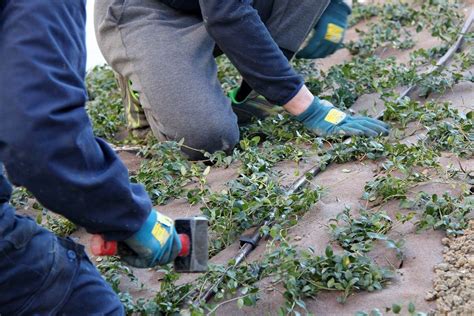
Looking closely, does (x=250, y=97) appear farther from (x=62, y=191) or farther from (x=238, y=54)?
(x=62, y=191)

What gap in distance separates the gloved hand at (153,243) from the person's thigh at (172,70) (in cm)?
136

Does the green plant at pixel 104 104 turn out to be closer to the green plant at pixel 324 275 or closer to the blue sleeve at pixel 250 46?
the blue sleeve at pixel 250 46

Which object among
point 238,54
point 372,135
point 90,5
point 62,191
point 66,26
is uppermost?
point 66,26

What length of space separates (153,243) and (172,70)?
1.56 m

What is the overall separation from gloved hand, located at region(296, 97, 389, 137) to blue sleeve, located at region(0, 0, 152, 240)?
1.57 metres

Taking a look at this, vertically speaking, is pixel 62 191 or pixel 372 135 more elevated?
pixel 62 191

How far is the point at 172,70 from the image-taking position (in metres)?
3.46

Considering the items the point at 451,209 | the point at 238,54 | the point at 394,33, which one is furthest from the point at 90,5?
the point at 451,209

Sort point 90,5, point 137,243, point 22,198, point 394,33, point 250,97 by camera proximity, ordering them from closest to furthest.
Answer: point 137,243 → point 22,198 → point 250,97 → point 394,33 → point 90,5

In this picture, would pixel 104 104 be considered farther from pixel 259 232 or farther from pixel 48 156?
pixel 48 156

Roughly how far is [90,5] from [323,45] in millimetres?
2189

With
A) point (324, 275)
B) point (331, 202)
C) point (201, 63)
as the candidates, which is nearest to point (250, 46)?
point (201, 63)

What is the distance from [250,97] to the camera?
379cm

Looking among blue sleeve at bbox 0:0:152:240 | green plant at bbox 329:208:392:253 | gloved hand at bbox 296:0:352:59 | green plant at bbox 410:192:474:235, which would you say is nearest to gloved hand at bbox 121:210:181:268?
blue sleeve at bbox 0:0:152:240
